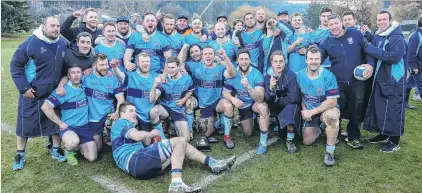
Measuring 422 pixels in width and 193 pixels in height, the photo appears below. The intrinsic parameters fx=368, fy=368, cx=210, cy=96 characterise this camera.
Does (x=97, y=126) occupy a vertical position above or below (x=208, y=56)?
below

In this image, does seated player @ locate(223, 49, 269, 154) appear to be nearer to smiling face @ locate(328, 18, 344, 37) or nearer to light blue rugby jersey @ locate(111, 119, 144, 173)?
smiling face @ locate(328, 18, 344, 37)

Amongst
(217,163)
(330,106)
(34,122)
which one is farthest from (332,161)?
(34,122)

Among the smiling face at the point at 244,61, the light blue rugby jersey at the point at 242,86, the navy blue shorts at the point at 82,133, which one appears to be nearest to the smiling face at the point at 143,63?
the navy blue shorts at the point at 82,133

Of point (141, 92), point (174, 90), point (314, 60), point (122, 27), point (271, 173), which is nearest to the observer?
point (271, 173)

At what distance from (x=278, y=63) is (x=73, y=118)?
3.28 meters

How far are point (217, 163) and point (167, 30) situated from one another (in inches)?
123

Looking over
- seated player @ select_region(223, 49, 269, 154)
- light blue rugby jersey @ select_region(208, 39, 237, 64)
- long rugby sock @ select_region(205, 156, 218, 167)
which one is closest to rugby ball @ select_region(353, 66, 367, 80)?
seated player @ select_region(223, 49, 269, 154)

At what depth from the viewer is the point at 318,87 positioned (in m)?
5.57

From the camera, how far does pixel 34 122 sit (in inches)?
212

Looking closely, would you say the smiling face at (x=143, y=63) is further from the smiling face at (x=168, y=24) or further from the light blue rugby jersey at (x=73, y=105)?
the smiling face at (x=168, y=24)

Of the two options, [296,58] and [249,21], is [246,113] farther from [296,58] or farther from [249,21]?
[249,21]

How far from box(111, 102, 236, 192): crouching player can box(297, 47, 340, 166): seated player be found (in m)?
1.59

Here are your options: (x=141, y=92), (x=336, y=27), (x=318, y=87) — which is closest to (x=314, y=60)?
(x=318, y=87)

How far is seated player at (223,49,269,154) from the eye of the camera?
19.0 feet
